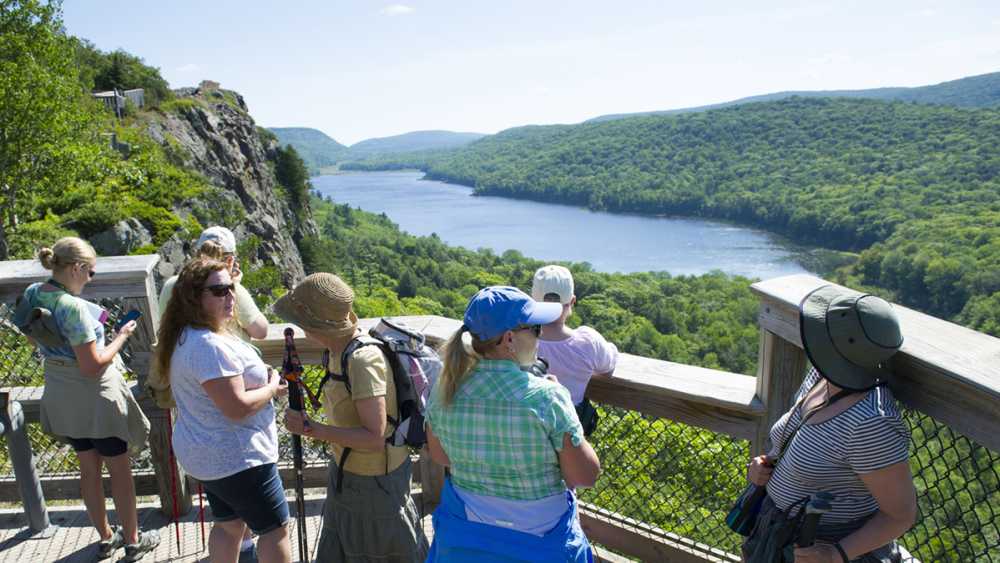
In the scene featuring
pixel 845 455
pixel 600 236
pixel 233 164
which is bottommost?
pixel 600 236

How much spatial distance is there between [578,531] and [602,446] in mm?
1582

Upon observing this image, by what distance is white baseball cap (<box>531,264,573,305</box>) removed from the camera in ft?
9.25

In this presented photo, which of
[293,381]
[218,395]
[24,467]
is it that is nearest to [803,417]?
[293,381]

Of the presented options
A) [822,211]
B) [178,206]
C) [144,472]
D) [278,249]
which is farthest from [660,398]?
[822,211]

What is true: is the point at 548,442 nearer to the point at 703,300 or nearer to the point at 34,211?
the point at 34,211

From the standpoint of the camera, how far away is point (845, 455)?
169 centimetres

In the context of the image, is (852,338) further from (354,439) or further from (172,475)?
(172,475)

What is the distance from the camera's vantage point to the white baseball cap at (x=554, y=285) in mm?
2820

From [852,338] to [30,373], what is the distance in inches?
175

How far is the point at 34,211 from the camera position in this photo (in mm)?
21750

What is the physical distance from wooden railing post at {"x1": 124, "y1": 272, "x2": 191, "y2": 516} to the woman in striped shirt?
2.99 metres

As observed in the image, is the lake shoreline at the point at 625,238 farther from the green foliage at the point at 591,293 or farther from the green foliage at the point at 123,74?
the green foliage at the point at 123,74

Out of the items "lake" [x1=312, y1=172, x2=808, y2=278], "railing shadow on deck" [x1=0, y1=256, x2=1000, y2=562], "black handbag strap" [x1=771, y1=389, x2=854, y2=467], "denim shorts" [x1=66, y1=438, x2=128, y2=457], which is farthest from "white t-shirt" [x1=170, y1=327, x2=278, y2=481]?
"lake" [x1=312, y1=172, x2=808, y2=278]

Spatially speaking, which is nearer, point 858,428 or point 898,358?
point 858,428
